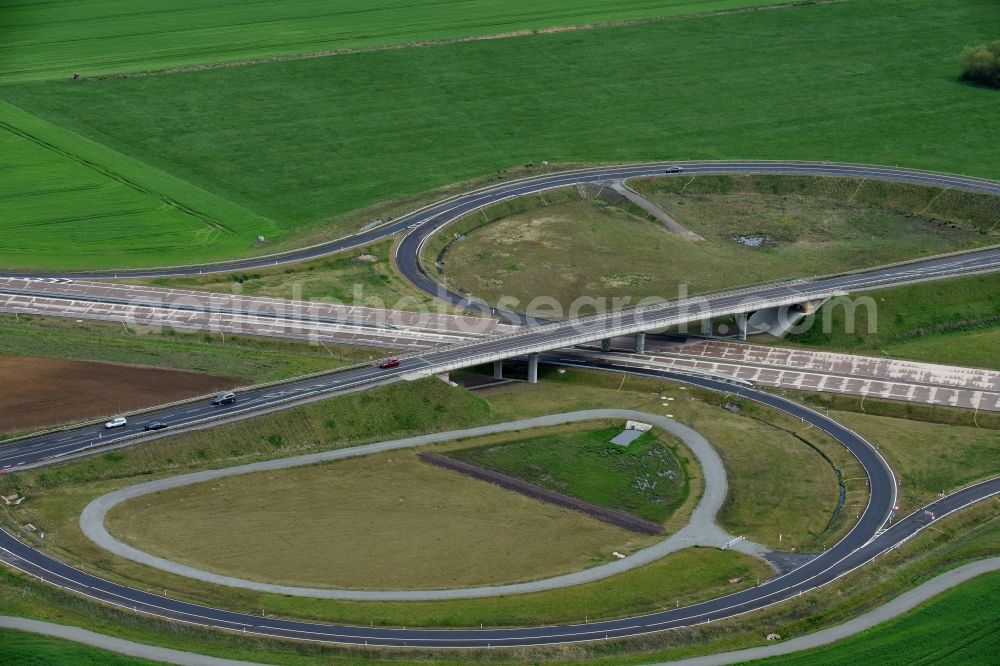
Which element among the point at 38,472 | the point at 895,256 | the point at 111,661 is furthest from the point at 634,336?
the point at 111,661

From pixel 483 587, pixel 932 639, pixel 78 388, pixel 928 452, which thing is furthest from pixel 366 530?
pixel 928 452

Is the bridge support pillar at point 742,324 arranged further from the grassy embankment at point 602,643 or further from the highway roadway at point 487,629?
the grassy embankment at point 602,643

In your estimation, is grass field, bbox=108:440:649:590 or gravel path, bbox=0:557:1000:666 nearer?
gravel path, bbox=0:557:1000:666

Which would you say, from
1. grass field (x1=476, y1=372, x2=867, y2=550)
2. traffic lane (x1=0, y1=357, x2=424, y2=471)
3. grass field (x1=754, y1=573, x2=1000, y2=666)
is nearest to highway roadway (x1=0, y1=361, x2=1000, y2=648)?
grass field (x1=476, y1=372, x2=867, y2=550)

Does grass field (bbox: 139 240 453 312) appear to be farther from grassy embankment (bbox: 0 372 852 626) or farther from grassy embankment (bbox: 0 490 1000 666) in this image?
grassy embankment (bbox: 0 490 1000 666)

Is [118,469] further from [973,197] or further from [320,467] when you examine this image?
[973,197]

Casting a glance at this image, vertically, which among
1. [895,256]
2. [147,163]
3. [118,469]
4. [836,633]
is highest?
[147,163]
